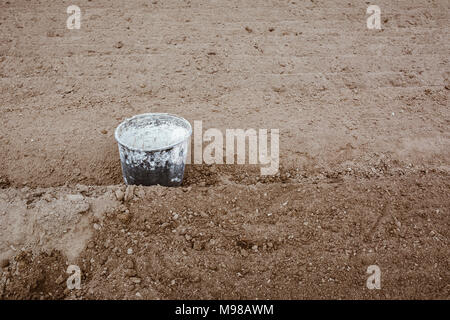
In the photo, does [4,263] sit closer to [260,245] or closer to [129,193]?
[129,193]

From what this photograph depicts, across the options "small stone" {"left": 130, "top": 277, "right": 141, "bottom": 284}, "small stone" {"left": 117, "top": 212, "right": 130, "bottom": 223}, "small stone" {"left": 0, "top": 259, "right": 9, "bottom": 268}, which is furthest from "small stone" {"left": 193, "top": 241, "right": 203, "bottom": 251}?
"small stone" {"left": 0, "top": 259, "right": 9, "bottom": 268}

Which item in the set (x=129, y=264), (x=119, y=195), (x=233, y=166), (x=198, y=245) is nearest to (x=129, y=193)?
(x=119, y=195)

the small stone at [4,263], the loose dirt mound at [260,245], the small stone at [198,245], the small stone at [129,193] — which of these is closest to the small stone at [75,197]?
the loose dirt mound at [260,245]

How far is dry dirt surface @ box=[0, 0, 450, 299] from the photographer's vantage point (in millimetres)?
2180

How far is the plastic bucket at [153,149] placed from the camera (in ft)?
8.14

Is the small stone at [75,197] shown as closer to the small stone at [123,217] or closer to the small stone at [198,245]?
the small stone at [123,217]

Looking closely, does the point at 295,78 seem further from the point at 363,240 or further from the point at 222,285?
the point at 222,285

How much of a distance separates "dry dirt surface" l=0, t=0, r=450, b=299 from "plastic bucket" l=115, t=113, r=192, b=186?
0.12 metres

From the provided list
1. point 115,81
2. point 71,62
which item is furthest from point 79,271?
point 71,62

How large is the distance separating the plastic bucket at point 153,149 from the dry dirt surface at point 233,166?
116 mm

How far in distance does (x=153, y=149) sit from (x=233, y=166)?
35.7 inches

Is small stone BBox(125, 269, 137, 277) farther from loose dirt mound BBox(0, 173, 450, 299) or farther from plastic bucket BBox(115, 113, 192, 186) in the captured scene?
plastic bucket BBox(115, 113, 192, 186)

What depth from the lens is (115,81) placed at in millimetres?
4055
